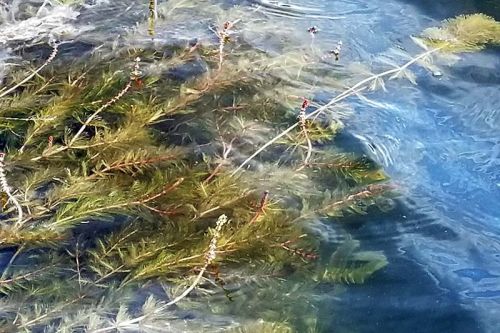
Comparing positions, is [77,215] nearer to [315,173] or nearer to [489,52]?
[315,173]

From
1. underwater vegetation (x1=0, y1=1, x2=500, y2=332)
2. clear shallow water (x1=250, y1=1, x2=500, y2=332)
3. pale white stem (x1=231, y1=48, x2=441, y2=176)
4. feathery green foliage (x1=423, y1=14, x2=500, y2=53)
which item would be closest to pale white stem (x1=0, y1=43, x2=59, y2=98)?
underwater vegetation (x1=0, y1=1, x2=500, y2=332)

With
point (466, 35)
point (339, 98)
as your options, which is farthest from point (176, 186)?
point (466, 35)

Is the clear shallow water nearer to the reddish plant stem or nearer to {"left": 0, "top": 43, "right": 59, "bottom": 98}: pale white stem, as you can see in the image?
the reddish plant stem

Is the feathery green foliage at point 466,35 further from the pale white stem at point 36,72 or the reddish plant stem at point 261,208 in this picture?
the pale white stem at point 36,72

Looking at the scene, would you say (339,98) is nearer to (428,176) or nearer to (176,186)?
(428,176)

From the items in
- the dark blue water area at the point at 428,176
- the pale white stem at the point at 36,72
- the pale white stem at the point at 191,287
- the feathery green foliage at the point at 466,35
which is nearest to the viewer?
the pale white stem at the point at 191,287

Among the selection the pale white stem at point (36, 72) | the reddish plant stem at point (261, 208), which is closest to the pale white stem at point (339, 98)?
the reddish plant stem at point (261, 208)
